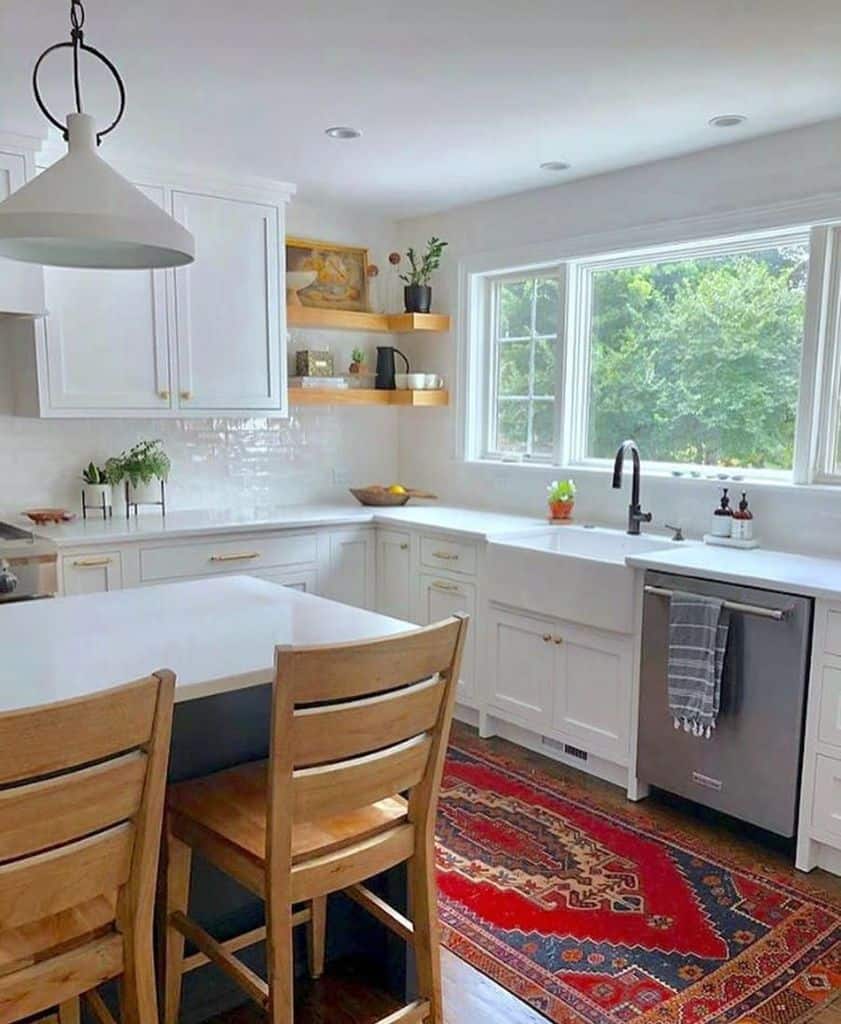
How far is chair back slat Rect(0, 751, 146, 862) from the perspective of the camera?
3.57ft

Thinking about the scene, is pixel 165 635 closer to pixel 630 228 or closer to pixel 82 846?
pixel 82 846

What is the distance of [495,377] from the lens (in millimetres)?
4531

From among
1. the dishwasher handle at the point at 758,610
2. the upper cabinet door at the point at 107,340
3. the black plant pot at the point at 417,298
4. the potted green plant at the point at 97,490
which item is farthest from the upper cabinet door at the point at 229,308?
the dishwasher handle at the point at 758,610

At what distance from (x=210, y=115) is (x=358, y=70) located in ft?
2.34

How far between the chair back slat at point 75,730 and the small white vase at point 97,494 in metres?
2.84

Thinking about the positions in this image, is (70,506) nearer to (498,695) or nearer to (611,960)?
(498,695)

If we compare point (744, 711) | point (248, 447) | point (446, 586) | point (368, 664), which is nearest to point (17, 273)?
point (248, 447)

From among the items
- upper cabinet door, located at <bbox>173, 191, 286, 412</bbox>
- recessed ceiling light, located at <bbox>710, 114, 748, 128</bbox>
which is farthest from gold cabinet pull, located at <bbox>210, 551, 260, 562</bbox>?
recessed ceiling light, located at <bbox>710, 114, 748, 128</bbox>

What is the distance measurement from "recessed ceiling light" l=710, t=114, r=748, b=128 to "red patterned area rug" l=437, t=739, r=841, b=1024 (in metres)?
2.46

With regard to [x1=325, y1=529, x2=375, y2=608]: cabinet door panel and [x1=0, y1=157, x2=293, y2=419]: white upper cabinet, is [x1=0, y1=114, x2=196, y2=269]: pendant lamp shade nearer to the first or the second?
[x1=0, y1=157, x2=293, y2=419]: white upper cabinet

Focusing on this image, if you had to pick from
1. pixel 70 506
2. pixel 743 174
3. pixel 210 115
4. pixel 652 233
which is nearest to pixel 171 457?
pixel 70 506

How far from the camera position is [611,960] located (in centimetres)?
222

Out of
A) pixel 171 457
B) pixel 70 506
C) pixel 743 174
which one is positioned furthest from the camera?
pixel 171 457

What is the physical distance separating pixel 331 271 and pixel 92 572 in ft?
6.92
